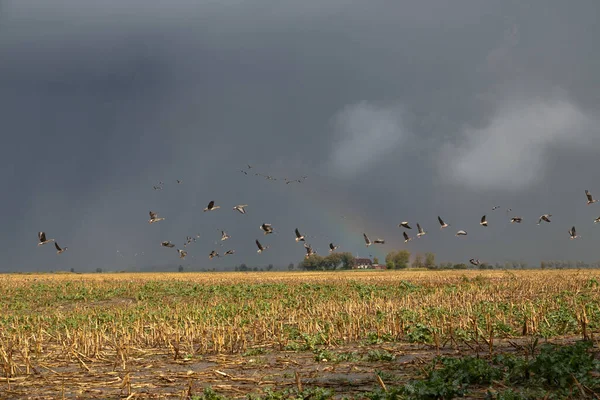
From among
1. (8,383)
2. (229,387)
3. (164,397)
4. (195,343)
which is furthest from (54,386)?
(195,343)

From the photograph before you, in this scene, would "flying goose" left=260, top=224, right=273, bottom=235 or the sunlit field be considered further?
"flying goose" left=260, top=224, right=273, bottom=235

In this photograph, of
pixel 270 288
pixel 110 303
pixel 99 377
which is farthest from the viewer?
pixel 270 288

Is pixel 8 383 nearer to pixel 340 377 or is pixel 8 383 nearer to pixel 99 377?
pixel 99 377

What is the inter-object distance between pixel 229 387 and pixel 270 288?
41.5 metres

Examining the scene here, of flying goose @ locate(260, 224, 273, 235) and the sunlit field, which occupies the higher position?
flying goose @ locate(260, 224, 273, 235)

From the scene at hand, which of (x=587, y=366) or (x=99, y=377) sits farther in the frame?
(x=99, y=377)

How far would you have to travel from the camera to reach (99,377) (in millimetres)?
13312

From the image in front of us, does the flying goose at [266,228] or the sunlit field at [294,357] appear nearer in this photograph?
the sunlit field at [294,357]

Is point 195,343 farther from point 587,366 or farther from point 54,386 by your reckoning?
point 587,366

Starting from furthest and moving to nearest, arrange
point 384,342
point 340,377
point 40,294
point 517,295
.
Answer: point 40,294, point 517,295, point 384,342, point 340,377

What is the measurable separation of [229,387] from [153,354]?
→ 6.23 m

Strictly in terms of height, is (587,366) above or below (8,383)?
above

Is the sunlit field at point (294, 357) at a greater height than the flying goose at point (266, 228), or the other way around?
the flying goose at point (266, 228)

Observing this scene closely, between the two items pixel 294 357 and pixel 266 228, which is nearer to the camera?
pixel 294 357
